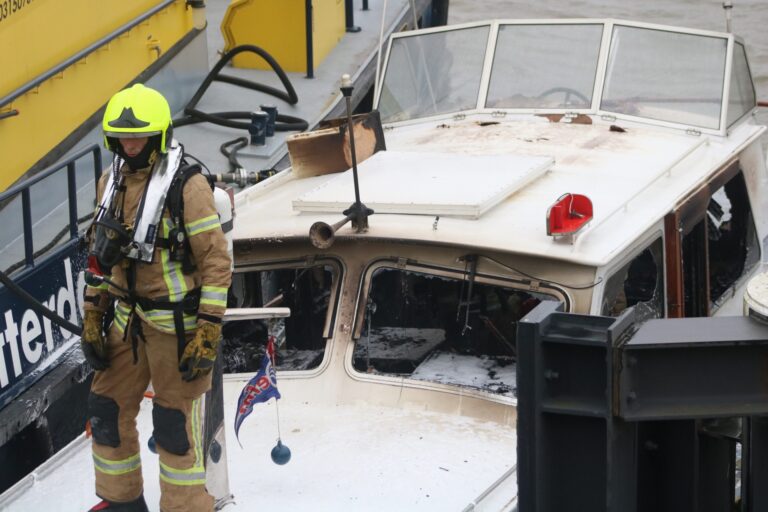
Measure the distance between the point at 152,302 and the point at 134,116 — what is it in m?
0.61

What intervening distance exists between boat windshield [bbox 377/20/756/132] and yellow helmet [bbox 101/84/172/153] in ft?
10.2

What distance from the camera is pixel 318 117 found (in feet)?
30.3

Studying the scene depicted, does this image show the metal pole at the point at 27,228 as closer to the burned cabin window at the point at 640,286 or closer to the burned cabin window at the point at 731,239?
the burned cabin window at the point at 640,286

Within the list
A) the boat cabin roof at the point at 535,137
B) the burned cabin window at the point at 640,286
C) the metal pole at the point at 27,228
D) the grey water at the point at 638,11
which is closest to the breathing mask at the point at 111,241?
the boat cabin roof at the point at 535,137

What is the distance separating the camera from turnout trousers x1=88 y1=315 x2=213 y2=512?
4535 mm

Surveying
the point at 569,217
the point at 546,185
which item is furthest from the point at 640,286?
the point at 569,217

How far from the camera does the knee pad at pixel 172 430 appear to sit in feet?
14.9

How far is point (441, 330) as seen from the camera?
5.77m

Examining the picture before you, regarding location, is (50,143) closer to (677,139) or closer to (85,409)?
(85,409)

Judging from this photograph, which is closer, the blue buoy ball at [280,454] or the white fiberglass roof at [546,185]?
the blue buoy ball at [280,454]

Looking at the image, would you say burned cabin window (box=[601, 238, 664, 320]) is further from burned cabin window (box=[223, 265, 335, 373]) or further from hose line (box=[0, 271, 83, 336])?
hose line (box=[0, 271, 83, 336])

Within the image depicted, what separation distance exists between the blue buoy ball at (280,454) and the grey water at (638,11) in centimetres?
1358

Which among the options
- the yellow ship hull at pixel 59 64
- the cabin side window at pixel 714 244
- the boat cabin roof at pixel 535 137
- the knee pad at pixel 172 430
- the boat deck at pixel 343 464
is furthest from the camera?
the yellow ship hull at pixel 59 64

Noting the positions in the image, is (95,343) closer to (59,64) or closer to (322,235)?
(322,235)
